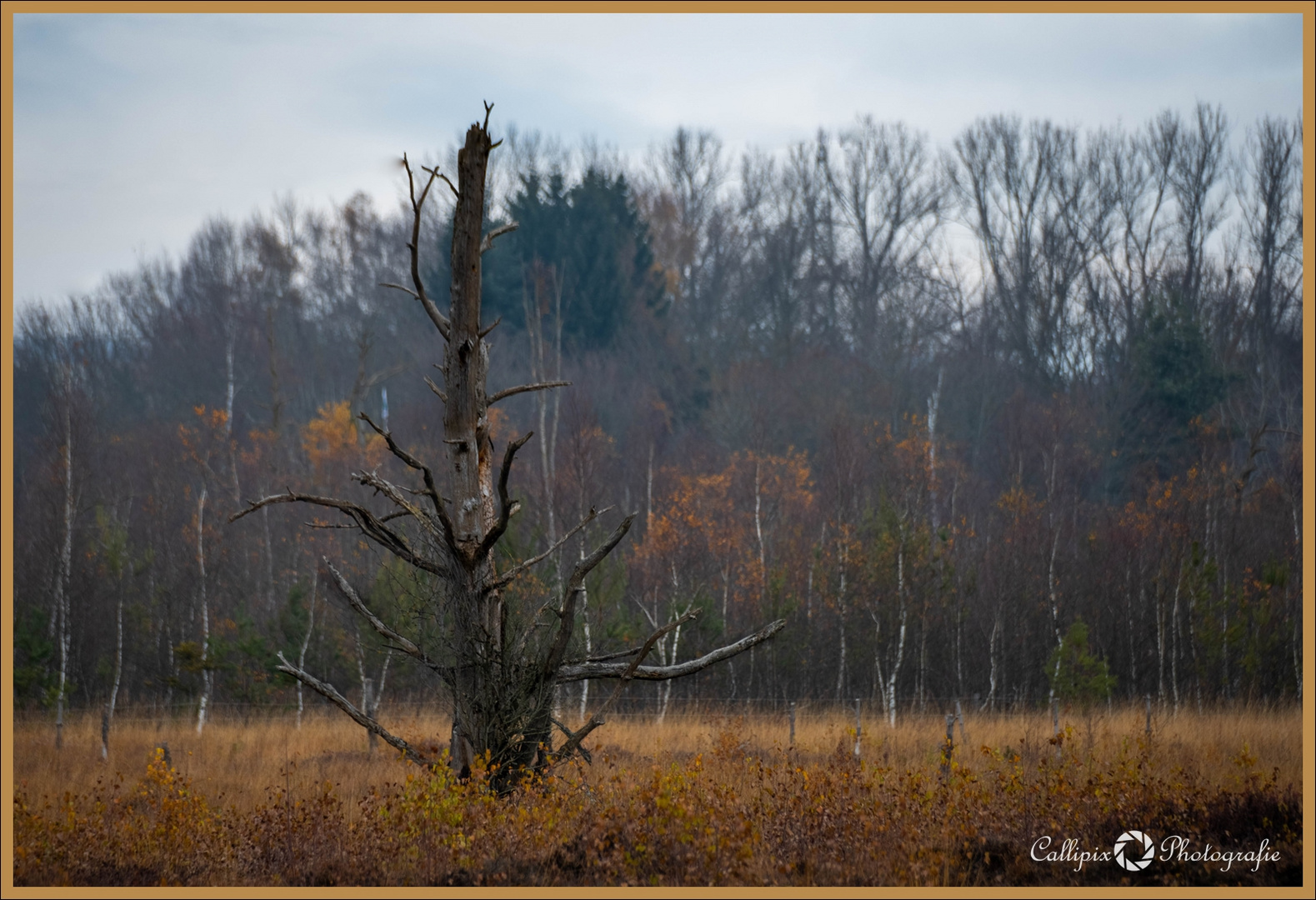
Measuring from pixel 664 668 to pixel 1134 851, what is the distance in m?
3.86

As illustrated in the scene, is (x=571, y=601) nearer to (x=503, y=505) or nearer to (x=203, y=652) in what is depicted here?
(x=503, y=505)

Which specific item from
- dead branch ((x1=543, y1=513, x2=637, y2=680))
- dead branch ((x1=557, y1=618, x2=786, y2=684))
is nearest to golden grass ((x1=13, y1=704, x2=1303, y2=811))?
dead branch ((x1=557, y1=618, x2=786, y2=684))

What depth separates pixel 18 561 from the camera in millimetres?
21516

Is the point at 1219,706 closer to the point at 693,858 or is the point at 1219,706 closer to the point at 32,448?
the point at 693,858

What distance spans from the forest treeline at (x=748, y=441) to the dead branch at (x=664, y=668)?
1.26 meters

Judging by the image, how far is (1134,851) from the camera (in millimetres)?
7578

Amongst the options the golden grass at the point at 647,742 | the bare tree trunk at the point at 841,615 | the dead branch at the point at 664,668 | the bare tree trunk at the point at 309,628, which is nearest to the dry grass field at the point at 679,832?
the dead branch at the point at 664,668

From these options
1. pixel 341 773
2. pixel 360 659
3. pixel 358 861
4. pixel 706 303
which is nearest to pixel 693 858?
pixel 358 861

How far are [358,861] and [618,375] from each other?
33612 millimetres

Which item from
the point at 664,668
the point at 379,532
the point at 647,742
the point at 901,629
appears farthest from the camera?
the point at 901,629

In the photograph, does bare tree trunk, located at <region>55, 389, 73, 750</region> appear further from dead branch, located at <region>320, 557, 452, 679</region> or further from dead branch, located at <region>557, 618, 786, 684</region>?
dead branch, located at <region>557, 618, 786, 684</region>

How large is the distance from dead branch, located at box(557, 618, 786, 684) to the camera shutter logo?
297 centimetres

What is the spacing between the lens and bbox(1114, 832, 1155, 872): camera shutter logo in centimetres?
727

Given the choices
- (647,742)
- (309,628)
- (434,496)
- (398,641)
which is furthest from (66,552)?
(434,496)
